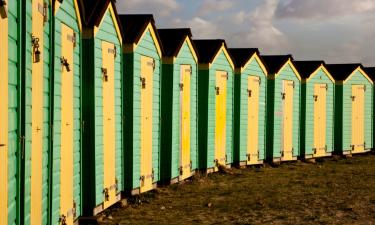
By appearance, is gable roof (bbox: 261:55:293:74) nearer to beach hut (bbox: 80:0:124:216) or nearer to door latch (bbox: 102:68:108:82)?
beach hut (bbox: 80:0:124:216)

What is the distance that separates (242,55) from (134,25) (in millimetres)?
5823

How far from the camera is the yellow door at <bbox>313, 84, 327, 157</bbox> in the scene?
18.7 m

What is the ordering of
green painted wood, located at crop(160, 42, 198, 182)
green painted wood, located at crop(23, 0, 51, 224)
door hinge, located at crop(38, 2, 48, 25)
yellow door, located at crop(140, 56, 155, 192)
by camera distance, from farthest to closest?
green painted wood, located at crop(160, 42, 198, 182)
yellow door, located at crop(140, 56, 155, 192)
door hinge, located at crop(38, 2, 48, 25)
green painted wood, located at crop(23, 0, 51, 224)

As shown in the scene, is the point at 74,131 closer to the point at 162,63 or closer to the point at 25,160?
the point at 25,160

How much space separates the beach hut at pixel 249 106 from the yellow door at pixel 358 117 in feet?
16.0

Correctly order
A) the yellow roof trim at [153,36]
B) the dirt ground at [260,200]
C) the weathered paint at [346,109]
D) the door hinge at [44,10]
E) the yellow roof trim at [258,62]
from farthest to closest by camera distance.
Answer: the weathered paint at [346,109], the yellow roof trim at [258,62], the yellow roof trim at [153,36], the dirt ground at [260,200], the door hinge at [44,10]

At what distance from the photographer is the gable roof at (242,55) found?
15406 mm

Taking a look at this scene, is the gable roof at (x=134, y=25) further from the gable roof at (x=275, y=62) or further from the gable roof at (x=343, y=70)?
the gable roof at (x=343, y=70)

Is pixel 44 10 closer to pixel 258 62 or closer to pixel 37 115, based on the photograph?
pixel 37 115

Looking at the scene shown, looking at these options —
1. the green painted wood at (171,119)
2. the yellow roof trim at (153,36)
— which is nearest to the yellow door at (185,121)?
Result: the green painted wood at (171,119)

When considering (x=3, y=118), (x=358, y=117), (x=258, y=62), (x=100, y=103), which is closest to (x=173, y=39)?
(x=100, y=103)

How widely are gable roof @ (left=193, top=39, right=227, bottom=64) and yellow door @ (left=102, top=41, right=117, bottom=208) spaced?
4.84m

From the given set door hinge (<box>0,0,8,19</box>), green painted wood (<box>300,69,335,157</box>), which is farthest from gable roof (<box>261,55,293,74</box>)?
door hinge (<box>0,0,8,19</box>)

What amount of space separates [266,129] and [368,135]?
230 inches
